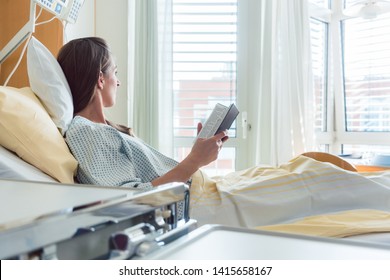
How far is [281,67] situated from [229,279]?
7.88ft

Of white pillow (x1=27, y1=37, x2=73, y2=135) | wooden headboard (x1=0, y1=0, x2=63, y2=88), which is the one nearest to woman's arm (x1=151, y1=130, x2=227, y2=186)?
white pillow (x1=27, y1=37, x2=73, y2=135)

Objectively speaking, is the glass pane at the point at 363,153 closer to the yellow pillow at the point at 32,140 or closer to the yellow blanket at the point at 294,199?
the yellow blanket at the point at 294,199

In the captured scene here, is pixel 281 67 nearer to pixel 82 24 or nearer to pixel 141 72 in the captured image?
pixel 141 72

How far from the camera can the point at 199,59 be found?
2.82m

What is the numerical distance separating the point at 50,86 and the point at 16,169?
447 millimetres

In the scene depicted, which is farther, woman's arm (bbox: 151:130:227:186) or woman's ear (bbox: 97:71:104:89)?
woman's ear (bbox: 97:71:104:89)

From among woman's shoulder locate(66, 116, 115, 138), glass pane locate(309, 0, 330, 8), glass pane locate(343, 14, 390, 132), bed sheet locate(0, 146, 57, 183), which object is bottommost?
bed sheet locate(0, 146, 57, 183)

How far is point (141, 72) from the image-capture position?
8.46 ft

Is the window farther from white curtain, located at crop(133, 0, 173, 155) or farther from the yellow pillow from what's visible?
the yellow pillow

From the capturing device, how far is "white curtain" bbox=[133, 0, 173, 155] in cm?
256

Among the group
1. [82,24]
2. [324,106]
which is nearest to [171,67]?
[82,24]

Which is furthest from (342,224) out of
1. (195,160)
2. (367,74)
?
(367,74)

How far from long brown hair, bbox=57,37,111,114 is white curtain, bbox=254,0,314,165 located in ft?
4.37

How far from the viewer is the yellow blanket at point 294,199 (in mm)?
1236
